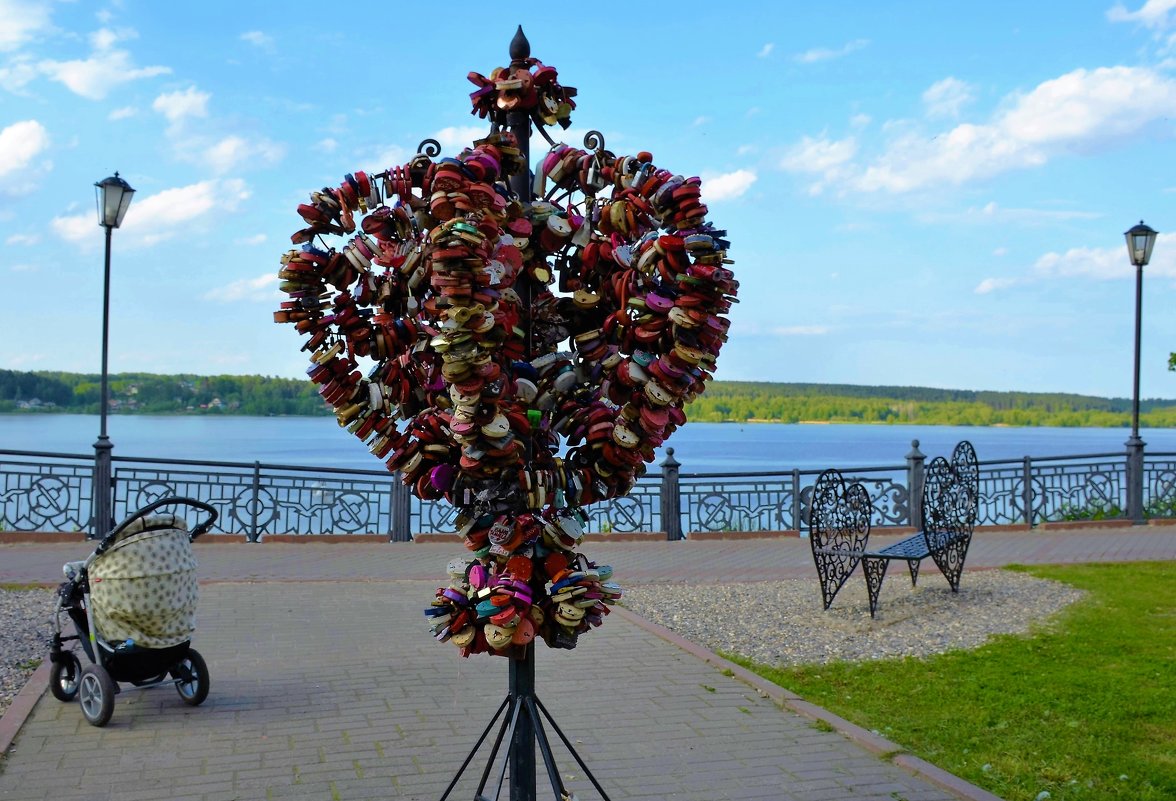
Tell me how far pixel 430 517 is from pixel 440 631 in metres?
12.4

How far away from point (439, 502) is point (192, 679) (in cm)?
695

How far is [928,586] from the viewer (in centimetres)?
1098

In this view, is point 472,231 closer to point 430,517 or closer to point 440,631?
point 440,631

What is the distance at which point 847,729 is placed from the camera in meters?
5.91

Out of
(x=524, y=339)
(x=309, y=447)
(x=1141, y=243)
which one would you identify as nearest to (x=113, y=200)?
(x=524, y=339)

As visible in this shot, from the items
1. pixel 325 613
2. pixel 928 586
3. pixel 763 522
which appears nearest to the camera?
pixel 325 613

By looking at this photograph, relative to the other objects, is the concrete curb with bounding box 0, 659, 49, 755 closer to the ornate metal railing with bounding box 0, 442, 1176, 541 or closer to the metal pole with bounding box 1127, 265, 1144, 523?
the ornate metal railing with bounding box 0, 442, 1176, 541

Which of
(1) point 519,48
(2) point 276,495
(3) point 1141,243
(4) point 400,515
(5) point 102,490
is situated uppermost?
(3) point 1141,243

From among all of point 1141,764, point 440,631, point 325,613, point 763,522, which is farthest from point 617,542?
point 440,631

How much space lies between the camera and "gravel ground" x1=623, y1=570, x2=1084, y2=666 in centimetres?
841

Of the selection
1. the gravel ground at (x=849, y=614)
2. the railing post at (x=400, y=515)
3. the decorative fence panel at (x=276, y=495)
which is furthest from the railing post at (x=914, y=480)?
the decorative fence panel at (x=276, y=495)

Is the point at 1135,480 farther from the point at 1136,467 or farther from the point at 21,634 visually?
the point at 21,634

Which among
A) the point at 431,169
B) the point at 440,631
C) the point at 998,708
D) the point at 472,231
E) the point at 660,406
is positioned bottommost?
→ the point at 998,708

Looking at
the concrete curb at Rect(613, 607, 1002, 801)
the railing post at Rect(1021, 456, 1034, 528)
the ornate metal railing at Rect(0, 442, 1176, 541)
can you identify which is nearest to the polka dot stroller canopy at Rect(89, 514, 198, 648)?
the concrete curb at Rect(613, 607, 1002, 801)
